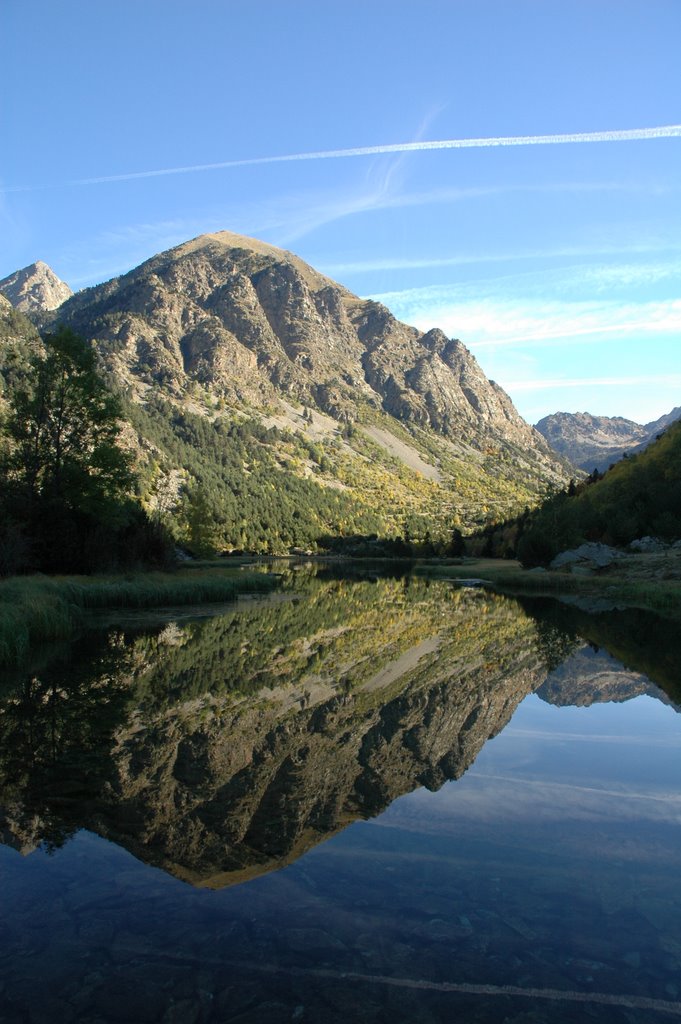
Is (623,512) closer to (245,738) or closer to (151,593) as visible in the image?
(151,593)

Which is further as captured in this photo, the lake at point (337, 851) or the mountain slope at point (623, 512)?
the mountain slope at point (623, 512)

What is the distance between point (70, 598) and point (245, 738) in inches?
709

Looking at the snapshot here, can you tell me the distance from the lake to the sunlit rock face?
0.14 feet

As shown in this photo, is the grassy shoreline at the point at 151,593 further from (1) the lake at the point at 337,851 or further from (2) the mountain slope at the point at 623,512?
(2) the mountain slope at the point at 623,512

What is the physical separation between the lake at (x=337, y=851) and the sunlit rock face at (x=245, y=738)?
1.7 inches

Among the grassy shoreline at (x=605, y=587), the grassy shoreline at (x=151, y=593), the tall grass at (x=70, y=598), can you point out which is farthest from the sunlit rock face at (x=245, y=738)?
the grassy shoreline at (x=605, y=587)

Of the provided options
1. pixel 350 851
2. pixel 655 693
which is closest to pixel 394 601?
pixel 655 693

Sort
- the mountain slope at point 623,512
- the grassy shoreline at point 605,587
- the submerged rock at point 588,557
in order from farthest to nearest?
the mountain slope at point 623,512, the submerged rock at point 588,557, the grassy shoreline at point 605,587

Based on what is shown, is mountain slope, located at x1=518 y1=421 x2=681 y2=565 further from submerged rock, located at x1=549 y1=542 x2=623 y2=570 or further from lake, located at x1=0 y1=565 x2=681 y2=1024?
lake, located at x1=0 y1=565 x2=681 y2=1024

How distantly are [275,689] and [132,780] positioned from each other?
6093 millimetres

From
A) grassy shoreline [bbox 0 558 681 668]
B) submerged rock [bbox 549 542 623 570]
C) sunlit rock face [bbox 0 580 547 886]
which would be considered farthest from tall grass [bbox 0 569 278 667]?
submerged rock [bbox 549 542 623 570]

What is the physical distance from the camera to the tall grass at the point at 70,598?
17547 millimetres

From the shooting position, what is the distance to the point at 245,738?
9961mm

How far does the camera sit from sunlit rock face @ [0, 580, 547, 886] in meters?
6.73
